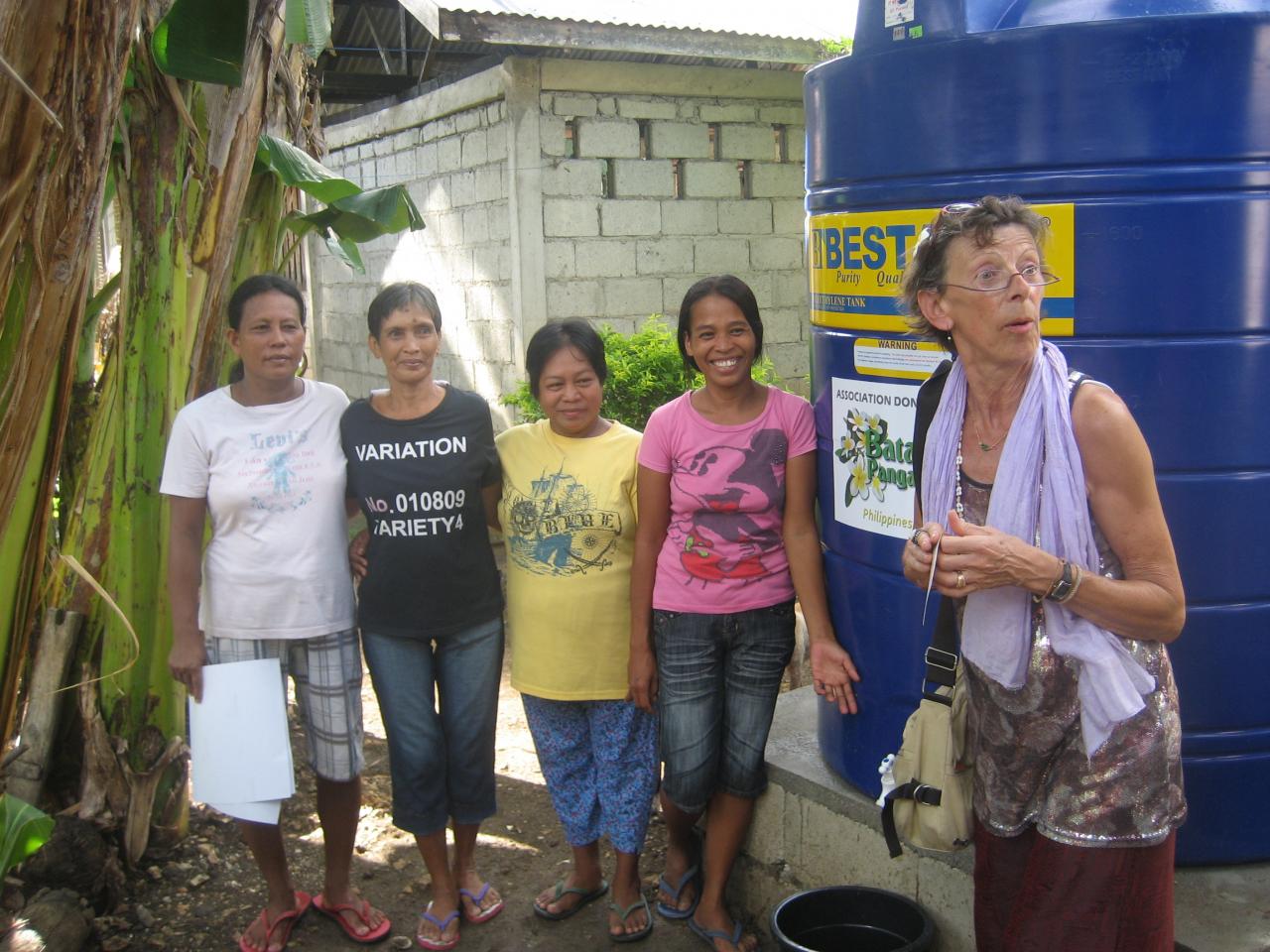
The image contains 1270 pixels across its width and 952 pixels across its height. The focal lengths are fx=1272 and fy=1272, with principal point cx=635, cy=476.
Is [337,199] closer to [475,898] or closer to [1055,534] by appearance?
[475,898]

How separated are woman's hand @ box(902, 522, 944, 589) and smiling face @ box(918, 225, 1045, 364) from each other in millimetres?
334

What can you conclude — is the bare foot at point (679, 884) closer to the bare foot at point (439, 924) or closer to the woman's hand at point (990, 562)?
the bare foot at point (439, 924)

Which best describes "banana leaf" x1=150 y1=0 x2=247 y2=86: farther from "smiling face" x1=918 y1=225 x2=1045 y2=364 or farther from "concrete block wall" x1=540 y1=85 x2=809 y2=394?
"concrete block wall" x1=540 y1=85 x2=809 y2=394

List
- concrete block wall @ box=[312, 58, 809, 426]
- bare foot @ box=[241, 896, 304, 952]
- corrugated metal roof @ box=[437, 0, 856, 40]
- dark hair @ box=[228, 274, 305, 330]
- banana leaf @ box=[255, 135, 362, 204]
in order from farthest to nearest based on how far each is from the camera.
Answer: concrete block wall @ box=[312, 58, 809, 426], corrugated metal roof @ box=[437, 0, 856, 40], banana leaf @ box=[255, 135, 362, 204], bare foot @ box=[241, 896, 304, 952], dark hair @ box=[228, 274, 305, 330]

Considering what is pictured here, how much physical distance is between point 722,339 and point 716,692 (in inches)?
37.3

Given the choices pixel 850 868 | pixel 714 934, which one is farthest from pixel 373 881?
pixel 850 868

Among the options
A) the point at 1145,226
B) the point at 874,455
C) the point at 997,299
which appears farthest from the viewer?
the point at 874,455

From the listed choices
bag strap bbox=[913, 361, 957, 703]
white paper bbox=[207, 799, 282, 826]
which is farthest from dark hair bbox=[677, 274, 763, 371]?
white paper bbox=[207, 799, 282, 826]

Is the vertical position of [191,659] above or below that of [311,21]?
below

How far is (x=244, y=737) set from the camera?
11.3ft

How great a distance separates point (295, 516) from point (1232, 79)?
251 cm

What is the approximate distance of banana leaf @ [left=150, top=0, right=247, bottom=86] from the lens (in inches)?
131

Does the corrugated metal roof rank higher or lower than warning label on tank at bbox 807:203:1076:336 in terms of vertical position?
higher

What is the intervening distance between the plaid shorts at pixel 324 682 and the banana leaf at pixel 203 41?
158 cm
